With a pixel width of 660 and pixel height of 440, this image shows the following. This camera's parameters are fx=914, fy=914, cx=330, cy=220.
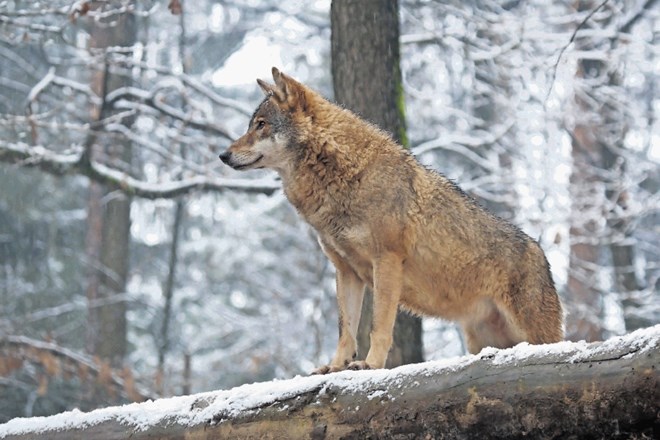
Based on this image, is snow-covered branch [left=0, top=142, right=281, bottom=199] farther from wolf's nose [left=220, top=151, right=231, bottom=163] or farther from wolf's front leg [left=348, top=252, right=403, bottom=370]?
wolf's front leg [left=348, top=252, right=403, bottom=370]

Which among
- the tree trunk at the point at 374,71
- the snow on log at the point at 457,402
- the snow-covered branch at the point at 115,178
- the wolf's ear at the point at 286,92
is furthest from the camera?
the snow-covered branch at the point at 115,178

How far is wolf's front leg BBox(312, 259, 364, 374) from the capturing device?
241 inches

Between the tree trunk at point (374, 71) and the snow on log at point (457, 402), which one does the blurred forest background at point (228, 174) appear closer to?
the tree trunk at point (374, 71)

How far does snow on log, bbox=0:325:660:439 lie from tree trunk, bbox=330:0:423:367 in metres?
3.92

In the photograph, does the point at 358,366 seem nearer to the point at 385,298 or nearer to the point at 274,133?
the point at 385,298

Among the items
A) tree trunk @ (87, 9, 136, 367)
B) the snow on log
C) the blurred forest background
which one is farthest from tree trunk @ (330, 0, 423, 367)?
tree trunk @ (87, 9, 136, 367)

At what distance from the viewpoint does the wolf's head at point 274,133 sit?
636cm

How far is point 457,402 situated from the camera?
A: 3.86 m

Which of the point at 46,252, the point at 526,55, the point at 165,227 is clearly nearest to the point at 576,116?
the point at 526,55

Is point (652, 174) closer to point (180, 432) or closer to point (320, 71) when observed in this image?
point (320, 71)

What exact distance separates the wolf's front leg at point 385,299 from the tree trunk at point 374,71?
235 centimetres

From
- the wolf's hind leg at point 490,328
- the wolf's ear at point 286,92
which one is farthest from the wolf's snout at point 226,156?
the wolf's hind leg at point 490,328

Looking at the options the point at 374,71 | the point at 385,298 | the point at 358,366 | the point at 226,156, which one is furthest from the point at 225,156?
the point at 374,71

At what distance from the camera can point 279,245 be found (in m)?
22.6
